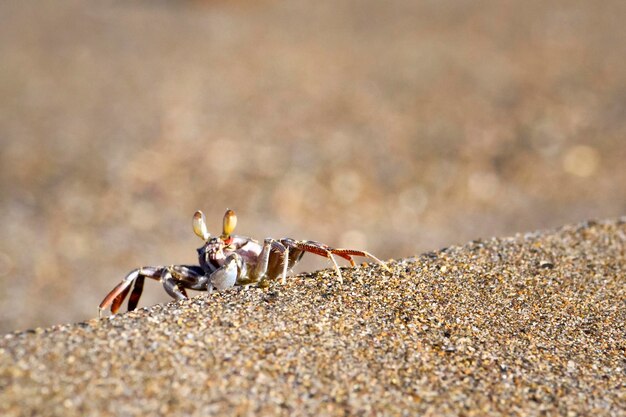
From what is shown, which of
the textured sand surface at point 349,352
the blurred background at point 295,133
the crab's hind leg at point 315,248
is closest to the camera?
the textured sand surface at point 349,352

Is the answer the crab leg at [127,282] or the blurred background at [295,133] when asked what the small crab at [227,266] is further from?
the blurred background at [295,133]

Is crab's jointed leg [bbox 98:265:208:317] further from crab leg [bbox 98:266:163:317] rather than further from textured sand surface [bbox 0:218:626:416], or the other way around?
textured sand surface [bbox 0:218:626:416]

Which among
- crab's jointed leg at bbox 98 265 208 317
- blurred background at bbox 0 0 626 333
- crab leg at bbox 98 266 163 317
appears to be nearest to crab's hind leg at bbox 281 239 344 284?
crab's jointed leg at bbox 98 265 208 317

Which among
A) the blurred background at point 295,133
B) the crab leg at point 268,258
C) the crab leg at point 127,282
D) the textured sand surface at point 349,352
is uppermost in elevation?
the blurred background at point 295,133

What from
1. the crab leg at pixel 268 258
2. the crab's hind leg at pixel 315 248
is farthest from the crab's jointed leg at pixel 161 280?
the crab's hind leg at pixel 315 248

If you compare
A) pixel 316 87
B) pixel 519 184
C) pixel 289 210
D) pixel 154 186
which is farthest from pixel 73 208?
pixel 519 184

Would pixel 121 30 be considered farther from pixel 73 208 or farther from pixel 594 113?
pixel 594 113
